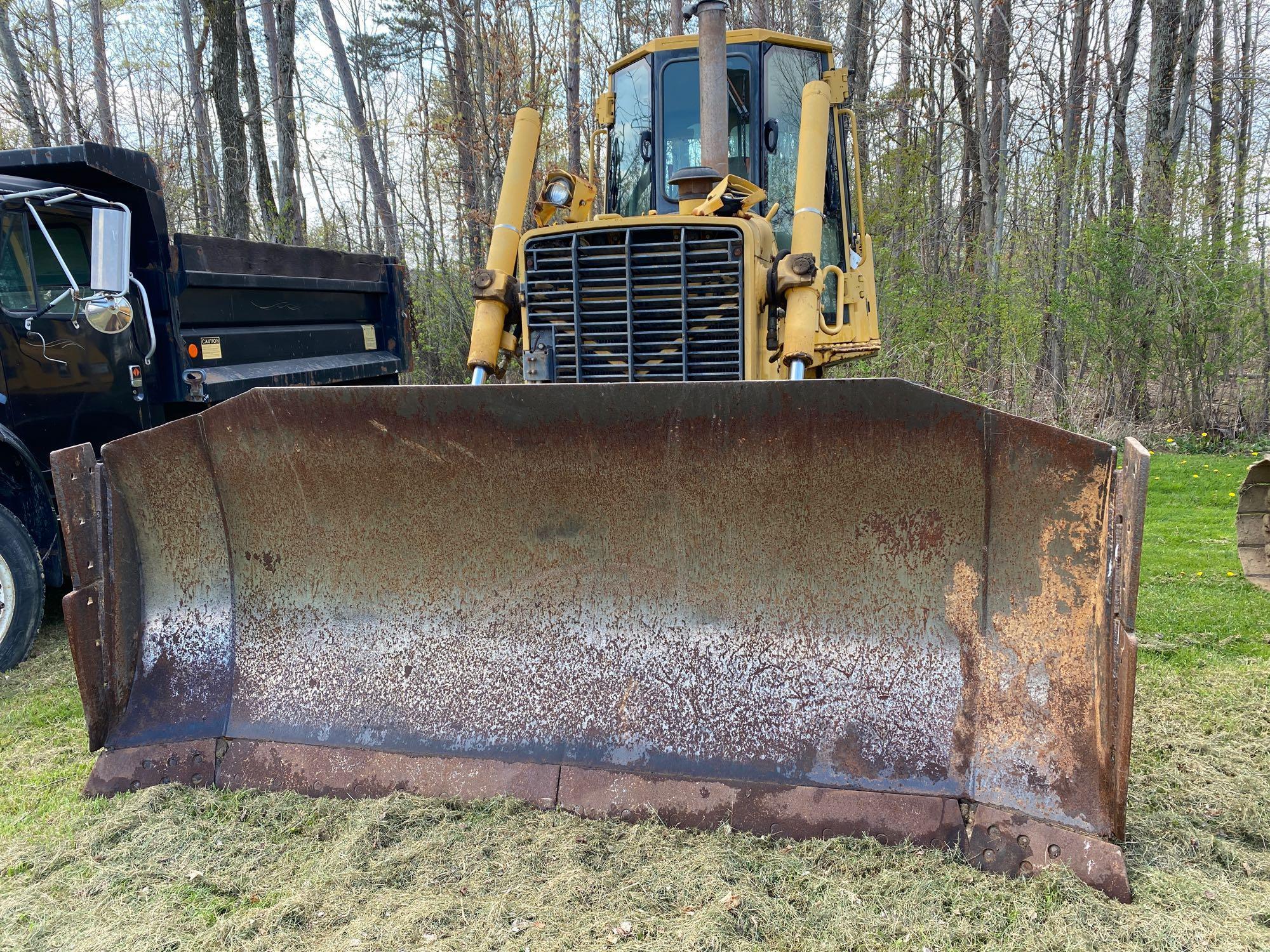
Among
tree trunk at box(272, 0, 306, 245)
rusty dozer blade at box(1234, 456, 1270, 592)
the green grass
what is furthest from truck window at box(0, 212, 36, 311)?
tree trunk at box(272, 0, 306, 245)

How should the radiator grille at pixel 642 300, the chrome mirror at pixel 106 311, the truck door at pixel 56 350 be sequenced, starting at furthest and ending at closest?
the truck door at pixel 56 350, the chrome mirror at pixel 106 311, the radiator grille at pixel 642 300

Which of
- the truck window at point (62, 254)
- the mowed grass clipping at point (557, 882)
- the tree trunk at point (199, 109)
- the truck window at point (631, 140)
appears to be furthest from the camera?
the tree trunk at point (199, 109)

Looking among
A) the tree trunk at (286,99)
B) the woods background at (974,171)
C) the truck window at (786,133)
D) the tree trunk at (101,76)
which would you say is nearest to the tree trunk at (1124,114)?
the woods background at (974,171)

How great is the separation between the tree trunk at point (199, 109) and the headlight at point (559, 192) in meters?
12.9

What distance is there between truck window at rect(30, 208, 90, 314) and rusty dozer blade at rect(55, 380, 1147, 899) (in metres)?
2.61

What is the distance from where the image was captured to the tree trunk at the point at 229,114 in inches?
512

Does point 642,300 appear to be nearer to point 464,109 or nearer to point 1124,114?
point 464,109

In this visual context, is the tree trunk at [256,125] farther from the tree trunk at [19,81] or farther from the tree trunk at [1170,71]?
the tree trunk at [1170,71]

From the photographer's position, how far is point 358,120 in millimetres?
14555

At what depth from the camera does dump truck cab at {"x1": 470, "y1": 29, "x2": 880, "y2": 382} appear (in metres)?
4.00

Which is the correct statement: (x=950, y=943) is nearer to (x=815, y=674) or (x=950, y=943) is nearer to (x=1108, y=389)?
(x=815, y=674)

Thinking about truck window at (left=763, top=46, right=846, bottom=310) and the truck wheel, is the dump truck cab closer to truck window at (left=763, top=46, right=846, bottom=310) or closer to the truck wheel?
truck window at (left=763, top=46, right=846, bottom=310)

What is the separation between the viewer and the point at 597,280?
4098mm

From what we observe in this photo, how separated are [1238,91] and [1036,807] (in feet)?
55.5
